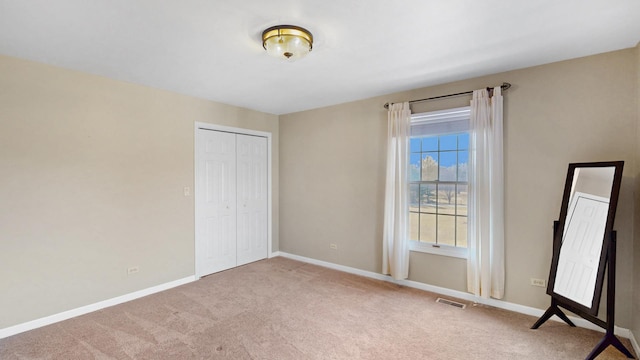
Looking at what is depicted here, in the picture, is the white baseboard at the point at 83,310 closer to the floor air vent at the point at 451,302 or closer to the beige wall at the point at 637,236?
the floor air vent at the point at 451,302

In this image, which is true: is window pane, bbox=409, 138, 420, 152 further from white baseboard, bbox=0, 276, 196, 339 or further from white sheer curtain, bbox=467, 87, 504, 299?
white baseboard, bbox=0, 276, 196, 339

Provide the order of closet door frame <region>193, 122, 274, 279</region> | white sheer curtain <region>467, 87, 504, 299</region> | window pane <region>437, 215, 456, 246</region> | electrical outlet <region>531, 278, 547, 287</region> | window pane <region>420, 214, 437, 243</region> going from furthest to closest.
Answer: closet door frame <region>193, 122, 274, 279</region> → window pane <region>420, 214, 437, 243</region> → window pane <region>437, 215, 456, 246</region> → white sheer curtain <region>467, 87, 504, 299</region> → electrical outlet <region>531, 278, 547, 287</region>

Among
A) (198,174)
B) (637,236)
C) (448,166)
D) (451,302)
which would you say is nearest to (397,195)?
(448,166)

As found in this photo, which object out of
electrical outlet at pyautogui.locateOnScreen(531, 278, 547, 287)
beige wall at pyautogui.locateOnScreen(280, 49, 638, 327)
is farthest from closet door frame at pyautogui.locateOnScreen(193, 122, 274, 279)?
electrical outlet at pyautogui.locateOnScreen(531, 278, 547, 287)

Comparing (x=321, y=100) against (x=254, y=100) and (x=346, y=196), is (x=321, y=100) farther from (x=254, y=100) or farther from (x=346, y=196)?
Answer: (x=346, y=196)

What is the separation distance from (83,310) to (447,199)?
4.26 m

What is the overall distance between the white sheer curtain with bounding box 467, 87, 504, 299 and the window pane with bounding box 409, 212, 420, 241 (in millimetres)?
682

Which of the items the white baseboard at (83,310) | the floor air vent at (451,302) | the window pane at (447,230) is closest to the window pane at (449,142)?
the window pane at (447,230)

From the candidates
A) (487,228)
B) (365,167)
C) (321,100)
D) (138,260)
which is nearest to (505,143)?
(487,228)

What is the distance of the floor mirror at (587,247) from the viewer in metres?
2.27

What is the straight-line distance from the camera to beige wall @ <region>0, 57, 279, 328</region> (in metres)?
2.71

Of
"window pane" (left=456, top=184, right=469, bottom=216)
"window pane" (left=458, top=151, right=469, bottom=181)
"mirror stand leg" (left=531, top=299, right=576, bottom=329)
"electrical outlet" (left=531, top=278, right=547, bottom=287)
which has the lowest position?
"mirror stand leg" (left=531, top=299, right=576, bottom=329)

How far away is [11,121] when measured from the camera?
2.69 m

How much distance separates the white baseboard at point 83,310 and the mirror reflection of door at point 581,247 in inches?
167
